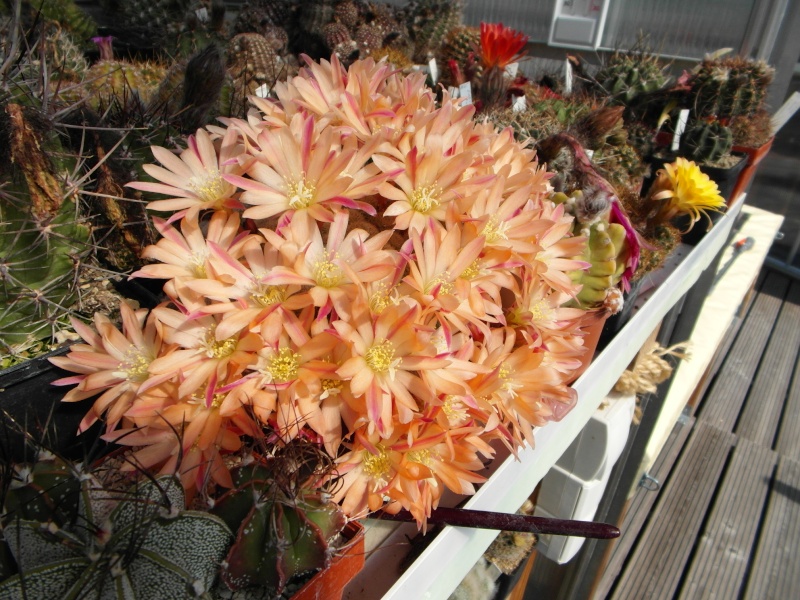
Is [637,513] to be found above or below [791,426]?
below

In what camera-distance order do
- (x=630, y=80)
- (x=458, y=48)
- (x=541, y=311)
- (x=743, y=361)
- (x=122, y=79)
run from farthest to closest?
1. (x=743, y=361)
2. (x=458, y=48)
3. (x=630, y=80)
4. (x=122, y=79)
5. (x=541, y=311)

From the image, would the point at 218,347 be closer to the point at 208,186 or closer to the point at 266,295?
the point at 266,295

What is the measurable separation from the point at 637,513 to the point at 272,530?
1.87 meters

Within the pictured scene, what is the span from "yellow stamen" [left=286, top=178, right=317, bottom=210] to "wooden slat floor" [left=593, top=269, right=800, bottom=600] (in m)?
1.53

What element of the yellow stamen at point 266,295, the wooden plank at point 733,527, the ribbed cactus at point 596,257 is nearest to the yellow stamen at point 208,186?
the yellow stamen at point 266,295

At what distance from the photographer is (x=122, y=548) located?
35 centimetres

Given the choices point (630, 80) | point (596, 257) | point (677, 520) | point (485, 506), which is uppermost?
point (630, 80)

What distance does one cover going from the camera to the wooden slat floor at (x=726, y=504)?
1751 millimetres

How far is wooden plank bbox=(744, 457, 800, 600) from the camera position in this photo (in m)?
1.73

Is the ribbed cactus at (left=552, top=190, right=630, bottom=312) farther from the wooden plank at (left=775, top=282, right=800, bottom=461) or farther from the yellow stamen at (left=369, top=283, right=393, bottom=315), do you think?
the wooden plank at (left=775, top=282, right=800, bottom=461)

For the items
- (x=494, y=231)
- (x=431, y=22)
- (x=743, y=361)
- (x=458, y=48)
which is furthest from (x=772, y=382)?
(x=494, y=231)

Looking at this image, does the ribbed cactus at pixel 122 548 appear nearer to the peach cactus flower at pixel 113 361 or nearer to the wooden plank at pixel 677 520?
the peach cactus flower at pixel 113 361

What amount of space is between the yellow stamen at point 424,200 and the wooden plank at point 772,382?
2.34 meters

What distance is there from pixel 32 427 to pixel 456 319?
430mm
